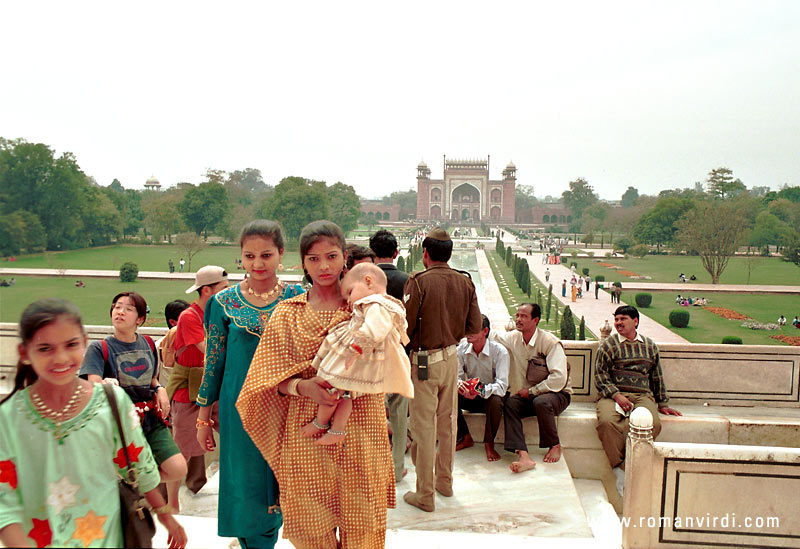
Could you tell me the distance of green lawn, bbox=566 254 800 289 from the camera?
2034cm

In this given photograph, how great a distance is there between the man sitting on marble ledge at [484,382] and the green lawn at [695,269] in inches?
732

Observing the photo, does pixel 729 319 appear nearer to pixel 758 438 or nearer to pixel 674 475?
pixel 758 438

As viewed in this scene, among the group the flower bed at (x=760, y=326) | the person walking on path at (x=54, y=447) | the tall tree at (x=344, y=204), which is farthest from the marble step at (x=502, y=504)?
the tall tree at (x=344, y=204)

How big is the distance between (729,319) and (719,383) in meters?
12.0

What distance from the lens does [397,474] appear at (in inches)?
109

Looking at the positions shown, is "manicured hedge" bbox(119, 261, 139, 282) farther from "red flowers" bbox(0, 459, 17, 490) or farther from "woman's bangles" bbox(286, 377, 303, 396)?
"red flowers" bbox(0, 459, 17, 490)

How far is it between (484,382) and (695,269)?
24138mm

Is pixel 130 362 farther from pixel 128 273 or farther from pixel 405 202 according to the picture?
pixel 405 202

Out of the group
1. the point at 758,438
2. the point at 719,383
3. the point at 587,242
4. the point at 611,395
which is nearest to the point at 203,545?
the point at 611,395

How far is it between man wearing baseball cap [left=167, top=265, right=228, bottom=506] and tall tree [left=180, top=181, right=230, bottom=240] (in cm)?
2828

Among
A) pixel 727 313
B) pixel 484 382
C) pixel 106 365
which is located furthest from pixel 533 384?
pixel 727 313

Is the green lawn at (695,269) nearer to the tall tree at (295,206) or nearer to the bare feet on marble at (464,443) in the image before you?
the tall tree at (295,206)

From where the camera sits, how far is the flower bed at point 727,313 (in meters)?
14.4

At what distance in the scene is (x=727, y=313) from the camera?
15.0 meters
